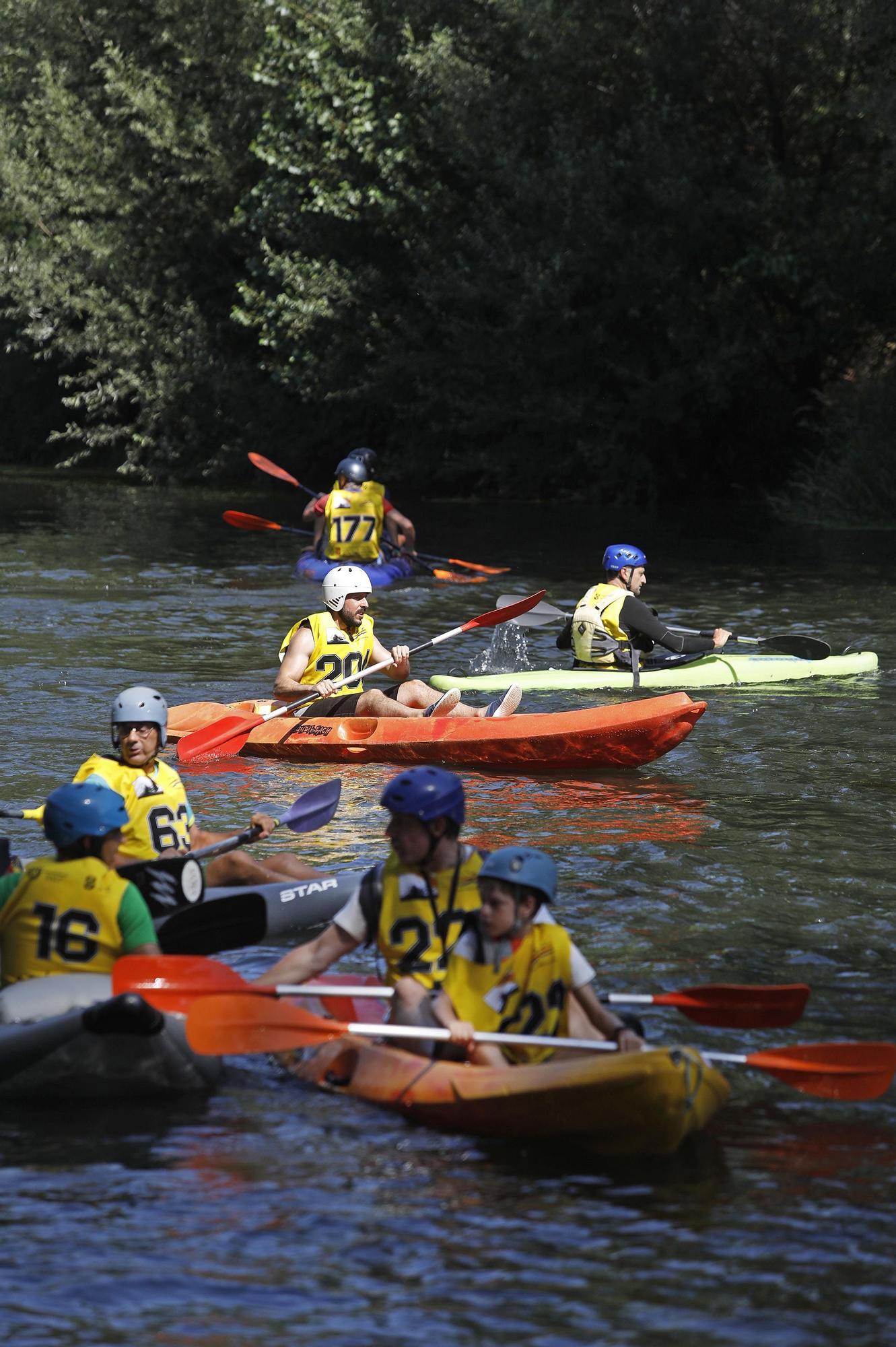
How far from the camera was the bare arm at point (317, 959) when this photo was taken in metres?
5.46

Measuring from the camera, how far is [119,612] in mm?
16344

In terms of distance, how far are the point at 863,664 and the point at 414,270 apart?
17722mm

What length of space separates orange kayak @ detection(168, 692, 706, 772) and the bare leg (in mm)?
2876

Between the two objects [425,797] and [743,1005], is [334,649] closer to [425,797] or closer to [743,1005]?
[425,797]

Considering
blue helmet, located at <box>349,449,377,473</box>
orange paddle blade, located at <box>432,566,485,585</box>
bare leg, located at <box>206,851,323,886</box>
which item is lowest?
bare leg, located at <box>206,851,323,886</box>

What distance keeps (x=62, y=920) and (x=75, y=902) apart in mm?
71

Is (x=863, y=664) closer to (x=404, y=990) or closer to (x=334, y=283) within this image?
(x=404, y=990)

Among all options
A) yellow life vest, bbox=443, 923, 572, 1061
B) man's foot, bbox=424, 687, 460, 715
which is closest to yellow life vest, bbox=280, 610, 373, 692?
man's foot, bbox=424, 687, 460, 715

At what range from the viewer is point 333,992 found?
5328 mm

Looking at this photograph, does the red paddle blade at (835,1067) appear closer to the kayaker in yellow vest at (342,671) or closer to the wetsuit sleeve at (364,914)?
the wetsuit sleeve at (364,914)

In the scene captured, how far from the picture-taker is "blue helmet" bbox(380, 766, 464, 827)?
530 centimetres

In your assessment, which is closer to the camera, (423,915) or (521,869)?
(521,869)

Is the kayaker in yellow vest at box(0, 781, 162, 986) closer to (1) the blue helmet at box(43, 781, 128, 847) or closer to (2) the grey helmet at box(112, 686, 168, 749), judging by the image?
(1) the blue helmet at box(43, 781, 128, 847)

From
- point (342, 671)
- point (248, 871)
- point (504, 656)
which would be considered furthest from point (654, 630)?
point (248, 871)
